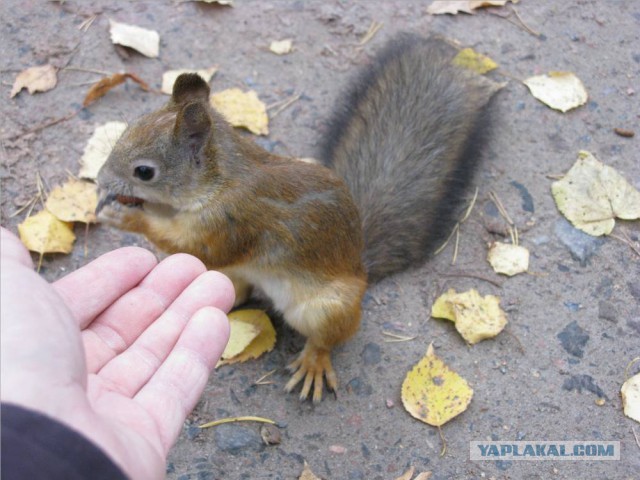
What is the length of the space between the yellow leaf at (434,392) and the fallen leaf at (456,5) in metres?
1.25

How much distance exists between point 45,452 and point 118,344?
1.47 ft

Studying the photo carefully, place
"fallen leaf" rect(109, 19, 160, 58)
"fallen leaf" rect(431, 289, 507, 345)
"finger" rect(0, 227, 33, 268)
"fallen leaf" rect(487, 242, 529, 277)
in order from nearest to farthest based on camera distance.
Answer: "finger" rect(0, 227, 33, 268), "fallen leaf" rect(431, 289, 507, 345), "fallen leaf" rect(487, 242, 529, 277), "fallen leaf" rect(109, 19, 160, 58)

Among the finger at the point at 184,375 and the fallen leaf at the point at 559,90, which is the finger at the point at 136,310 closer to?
the finger at the point at 184,375

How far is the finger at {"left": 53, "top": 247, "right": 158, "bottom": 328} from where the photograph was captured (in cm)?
118

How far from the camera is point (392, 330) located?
1671 millimetres

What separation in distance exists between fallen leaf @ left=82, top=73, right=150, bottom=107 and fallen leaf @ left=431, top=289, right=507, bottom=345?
1.04 meters

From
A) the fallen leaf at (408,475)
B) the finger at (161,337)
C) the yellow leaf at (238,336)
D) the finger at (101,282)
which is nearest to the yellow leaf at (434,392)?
the fallen leaf at (408,475)

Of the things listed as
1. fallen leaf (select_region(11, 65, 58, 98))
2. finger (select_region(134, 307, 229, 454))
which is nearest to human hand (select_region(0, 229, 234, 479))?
finger (select_region(134, 307, 229, 454))

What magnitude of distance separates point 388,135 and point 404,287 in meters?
0.38

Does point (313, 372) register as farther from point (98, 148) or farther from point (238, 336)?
point (98, 148)

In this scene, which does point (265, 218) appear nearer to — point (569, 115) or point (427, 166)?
point (427, 166)

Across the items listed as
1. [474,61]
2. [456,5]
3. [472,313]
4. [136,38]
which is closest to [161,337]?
[472,313]

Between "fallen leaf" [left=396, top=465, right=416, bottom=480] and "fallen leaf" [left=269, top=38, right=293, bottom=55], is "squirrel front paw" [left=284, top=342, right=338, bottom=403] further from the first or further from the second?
"fallen leaf" [left=269, top=38, right=293, bottom=55]

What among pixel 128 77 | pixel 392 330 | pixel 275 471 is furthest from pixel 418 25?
pixel 275 471
